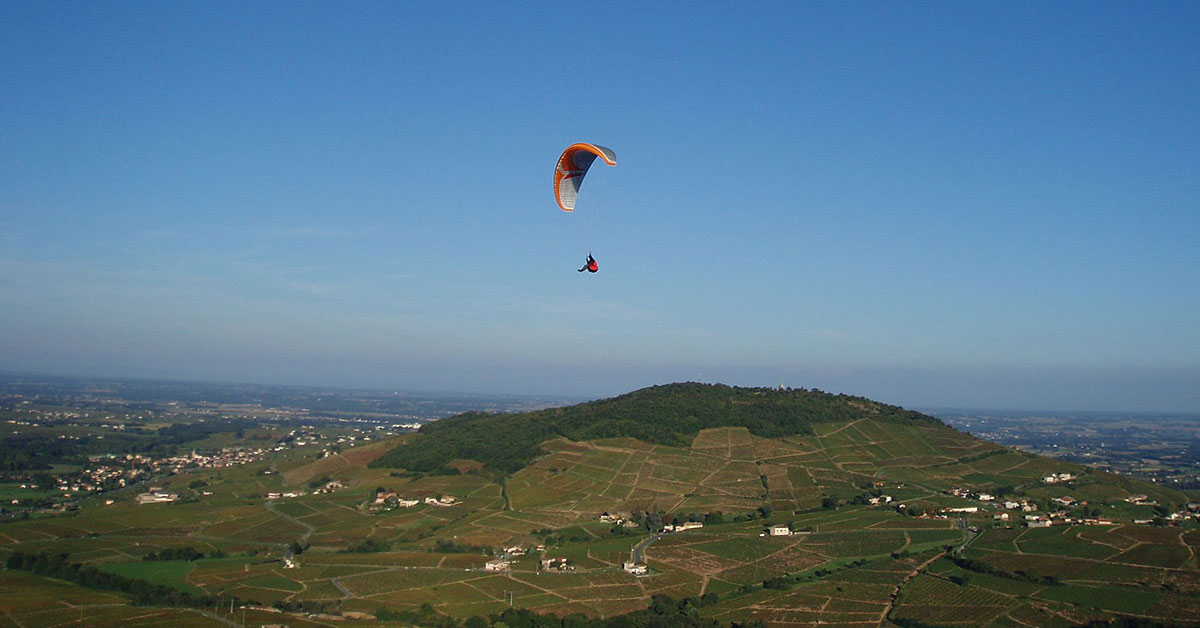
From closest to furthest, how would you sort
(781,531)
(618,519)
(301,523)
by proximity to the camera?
(781,531), (618,519), (301,523)

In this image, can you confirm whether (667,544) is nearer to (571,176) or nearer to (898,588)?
(898,588)

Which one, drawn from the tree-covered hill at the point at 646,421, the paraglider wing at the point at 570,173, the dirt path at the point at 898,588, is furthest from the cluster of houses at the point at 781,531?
the paraglider wing at the point at 570,173

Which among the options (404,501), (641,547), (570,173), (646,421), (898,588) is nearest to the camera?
(570,173)

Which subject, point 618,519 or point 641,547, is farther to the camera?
point 618,519

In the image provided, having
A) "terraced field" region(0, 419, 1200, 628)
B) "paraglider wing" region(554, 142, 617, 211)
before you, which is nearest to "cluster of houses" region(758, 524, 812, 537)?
"terraced field" region(0, 419, 1200, 628)

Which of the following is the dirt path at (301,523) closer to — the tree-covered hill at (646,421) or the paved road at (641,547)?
the tree-covered hill at (646,421)

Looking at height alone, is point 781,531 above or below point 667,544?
above

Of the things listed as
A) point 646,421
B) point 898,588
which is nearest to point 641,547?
point 898,588
